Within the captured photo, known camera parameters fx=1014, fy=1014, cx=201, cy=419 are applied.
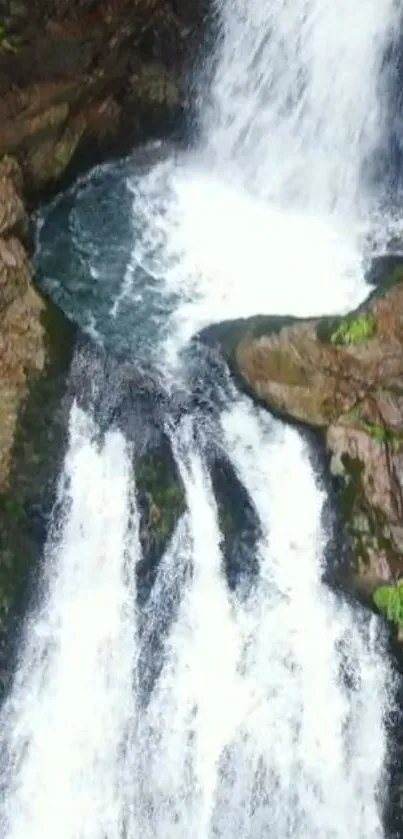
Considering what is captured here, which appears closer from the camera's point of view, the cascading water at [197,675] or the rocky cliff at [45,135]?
the cascading water at [197,675]

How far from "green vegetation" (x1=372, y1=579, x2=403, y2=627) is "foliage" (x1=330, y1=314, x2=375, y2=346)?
7.25ft

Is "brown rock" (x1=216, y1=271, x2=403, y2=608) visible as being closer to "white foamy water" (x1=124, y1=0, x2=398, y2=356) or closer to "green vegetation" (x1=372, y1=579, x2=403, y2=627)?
"green vegetation" (x1=372, y1=579, x2=403, y2=627)

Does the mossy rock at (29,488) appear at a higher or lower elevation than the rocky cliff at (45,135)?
lower

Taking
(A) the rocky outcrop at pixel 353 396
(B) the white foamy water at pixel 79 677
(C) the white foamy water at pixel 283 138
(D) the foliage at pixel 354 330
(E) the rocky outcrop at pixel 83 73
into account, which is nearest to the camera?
(B) the white foamy water at pixel 79 677

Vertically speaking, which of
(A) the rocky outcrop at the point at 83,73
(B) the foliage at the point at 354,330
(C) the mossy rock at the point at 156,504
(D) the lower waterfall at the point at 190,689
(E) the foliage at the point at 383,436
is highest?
(A) the rocky outcrop at the point at 83,73

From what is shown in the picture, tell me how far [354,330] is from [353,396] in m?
0.63

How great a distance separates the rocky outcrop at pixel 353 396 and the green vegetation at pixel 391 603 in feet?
0.29

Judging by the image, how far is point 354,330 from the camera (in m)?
9.09

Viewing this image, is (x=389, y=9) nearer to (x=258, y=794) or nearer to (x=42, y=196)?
(x=42, y=196)

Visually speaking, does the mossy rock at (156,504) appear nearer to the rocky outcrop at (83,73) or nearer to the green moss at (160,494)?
the green moss at (160,494)

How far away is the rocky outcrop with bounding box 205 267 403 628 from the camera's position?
8.60m

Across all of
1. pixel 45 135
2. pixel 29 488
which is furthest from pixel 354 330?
pixel 45 135

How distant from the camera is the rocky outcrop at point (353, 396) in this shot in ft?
28.2

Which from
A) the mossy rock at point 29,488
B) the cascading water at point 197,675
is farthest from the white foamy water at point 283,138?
the mossy rock at point 29,488
